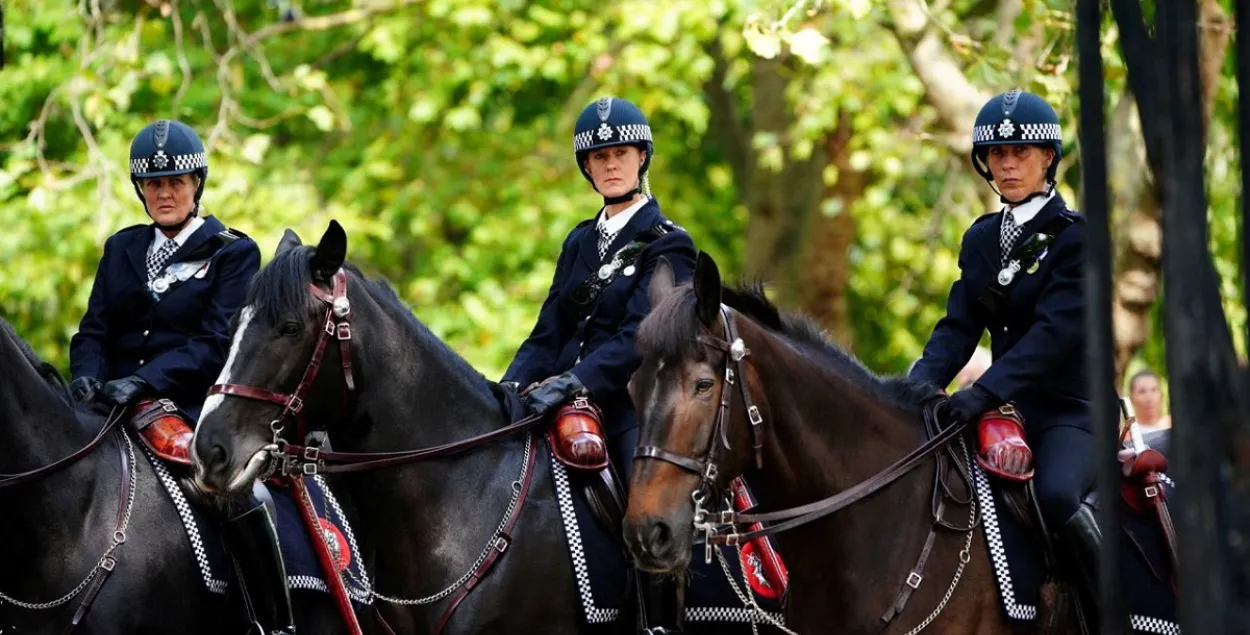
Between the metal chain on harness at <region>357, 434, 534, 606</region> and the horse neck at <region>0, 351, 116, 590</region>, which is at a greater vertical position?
the horse neck at <region>0, 351, 116, 590</region>

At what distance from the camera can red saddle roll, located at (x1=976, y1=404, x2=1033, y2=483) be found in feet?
21.9

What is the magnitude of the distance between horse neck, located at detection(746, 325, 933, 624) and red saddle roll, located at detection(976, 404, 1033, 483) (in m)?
0.29

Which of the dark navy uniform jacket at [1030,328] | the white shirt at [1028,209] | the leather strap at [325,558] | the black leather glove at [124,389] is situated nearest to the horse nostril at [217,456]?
the leather strap at [325,558]

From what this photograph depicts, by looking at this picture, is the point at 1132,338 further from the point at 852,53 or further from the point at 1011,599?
the point at 1011,599

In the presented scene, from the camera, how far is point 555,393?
7355mm

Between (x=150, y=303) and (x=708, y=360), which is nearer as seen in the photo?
(x=708, y=360)

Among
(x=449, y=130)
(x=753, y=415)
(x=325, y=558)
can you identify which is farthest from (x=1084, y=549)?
(x=449, y=130)

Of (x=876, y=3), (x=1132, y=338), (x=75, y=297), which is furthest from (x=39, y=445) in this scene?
(x=75, y=297)

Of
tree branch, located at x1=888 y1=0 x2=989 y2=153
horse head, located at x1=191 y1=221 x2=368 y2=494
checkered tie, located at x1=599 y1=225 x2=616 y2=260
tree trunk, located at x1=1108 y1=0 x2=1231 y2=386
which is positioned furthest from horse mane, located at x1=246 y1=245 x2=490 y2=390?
tree branch, located at x1=888 y1=0 x2=989 y2=153

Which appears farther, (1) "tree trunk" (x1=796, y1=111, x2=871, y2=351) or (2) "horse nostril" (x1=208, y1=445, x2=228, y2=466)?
(1) "tree trunk" (x1=796, y1=111, x2=871, y2=351)

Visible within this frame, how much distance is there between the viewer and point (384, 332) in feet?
23.1

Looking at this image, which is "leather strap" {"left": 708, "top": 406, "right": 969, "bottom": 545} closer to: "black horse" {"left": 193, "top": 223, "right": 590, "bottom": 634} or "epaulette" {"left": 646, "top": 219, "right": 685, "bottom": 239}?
"black horse" {"left": 193, "top": 223, "right": 590, "bottom": 634}

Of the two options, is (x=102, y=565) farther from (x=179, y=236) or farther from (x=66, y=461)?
(x=179, y=236)

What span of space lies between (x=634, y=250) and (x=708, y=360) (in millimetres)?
1648
